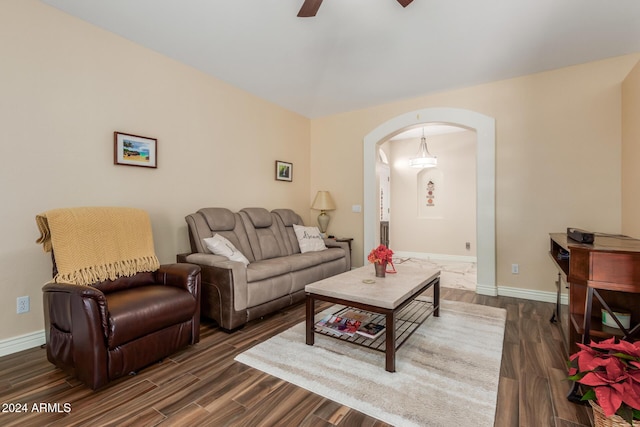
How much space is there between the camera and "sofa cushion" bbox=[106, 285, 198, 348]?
1.79m

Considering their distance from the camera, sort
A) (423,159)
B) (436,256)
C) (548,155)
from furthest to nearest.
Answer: (436,256) → (423,159) → (548,155)

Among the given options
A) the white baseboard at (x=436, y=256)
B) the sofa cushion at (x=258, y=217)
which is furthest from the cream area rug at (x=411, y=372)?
the white baseboard at (x=436, y=256)

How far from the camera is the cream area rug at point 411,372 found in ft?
5.23

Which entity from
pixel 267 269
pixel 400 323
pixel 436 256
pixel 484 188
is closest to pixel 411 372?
pixel 400 323

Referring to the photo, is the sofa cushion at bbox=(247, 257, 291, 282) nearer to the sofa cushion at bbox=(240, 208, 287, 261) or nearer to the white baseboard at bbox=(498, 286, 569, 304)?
the sofa cushion at bbox=(240, 208, 287, 261)

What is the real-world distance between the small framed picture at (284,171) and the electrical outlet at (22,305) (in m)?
3.10

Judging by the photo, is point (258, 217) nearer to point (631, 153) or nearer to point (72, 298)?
point (72, 298)

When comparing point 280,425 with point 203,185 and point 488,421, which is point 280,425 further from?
point 203,185

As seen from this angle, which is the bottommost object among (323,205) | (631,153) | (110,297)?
(110,297)

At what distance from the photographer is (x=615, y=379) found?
3.90 ft

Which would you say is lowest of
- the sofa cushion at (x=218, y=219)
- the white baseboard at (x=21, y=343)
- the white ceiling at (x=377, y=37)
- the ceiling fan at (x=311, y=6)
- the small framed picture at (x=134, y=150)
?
the white baseboard at (x=21, y=343)

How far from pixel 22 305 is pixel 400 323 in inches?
120

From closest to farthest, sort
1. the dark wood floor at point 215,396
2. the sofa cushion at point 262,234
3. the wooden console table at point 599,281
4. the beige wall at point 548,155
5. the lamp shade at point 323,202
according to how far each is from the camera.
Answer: the dark wood floor at point 215,396
the wooden console table at point 599,281
the beige wall at point 548,155
the sofa cushion at point 262,234
the lamp shade at point 323,202

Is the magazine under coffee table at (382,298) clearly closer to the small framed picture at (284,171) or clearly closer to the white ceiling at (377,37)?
the small framed picture at (284,171)
